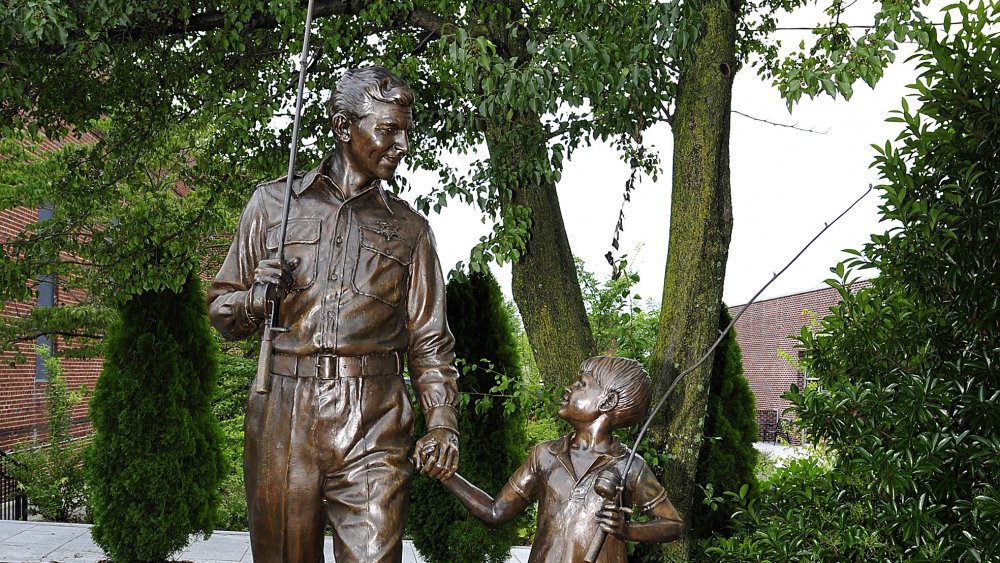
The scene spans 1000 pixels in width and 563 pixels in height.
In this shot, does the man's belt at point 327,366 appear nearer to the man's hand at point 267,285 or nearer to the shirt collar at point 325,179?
the man's hand at point 267,285

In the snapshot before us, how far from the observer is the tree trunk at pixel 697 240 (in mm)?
5266

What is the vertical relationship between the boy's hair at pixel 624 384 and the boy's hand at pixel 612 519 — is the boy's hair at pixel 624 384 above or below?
above

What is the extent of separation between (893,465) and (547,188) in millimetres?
3469

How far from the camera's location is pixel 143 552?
7922 mm

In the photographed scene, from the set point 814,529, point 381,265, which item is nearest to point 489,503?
point 381,265

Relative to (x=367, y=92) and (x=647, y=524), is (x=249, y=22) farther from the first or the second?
(x=647, y=524)

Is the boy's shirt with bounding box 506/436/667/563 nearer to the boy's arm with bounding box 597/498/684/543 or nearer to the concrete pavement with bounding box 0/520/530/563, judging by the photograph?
the boy's arm with bounding box 597/498/684/543

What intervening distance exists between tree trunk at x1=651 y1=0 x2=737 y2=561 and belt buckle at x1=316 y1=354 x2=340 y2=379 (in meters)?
3.07

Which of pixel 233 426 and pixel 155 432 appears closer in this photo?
pixel 155 432

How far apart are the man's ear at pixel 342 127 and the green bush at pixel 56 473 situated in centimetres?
905

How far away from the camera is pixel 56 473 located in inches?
429

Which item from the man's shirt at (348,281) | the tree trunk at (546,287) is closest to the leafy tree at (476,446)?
the tree trunk at (546,287)

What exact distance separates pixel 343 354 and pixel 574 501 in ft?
2.57

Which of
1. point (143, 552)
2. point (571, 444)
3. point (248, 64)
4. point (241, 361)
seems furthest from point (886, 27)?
point (241, 361)
